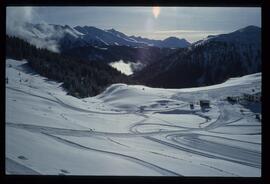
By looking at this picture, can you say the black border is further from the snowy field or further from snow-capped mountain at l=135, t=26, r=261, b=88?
snow-capped mountain at l=135, t=26, r=261, b=88

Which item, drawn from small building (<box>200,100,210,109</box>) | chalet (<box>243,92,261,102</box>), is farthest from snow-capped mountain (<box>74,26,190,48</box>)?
chalet (<box>243,92,261,102</box>)

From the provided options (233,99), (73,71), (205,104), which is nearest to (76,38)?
(73,71)

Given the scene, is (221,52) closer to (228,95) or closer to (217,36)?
(217,36)

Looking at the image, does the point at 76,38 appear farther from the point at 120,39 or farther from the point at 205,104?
the point at 205,104
